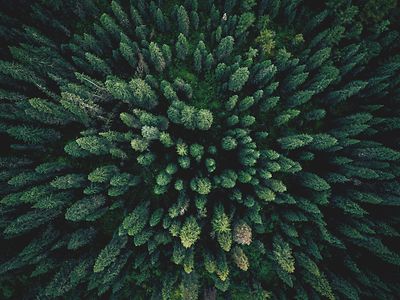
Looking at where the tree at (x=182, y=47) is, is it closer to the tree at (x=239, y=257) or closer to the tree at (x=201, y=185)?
the tree at (x=201, y=185)

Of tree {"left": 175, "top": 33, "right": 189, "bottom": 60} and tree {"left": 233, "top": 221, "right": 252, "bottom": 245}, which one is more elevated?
tree {"left": 175, "top": 33, "right": 189, "bottom": 60}

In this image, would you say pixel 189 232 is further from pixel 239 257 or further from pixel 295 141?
pixel 295 141

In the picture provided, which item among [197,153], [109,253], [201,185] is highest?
[197,153]

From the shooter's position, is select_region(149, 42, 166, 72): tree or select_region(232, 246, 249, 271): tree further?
select_region(149, 42, 166, 72): tree

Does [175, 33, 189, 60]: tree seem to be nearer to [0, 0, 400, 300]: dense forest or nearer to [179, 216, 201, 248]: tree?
[0, 0, 400, 300]: dense forest

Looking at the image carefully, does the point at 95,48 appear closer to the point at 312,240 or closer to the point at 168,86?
the point at 168,86

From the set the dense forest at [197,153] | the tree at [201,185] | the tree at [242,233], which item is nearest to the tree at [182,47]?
the dense forest at [197,153]

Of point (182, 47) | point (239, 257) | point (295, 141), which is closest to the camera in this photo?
point (239, 257)

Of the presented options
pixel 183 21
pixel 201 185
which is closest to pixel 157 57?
pixel 183 21

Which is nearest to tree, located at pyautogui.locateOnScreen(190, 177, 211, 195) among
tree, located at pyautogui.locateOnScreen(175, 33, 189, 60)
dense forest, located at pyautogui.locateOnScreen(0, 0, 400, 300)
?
dense forest, located at pyautogui.locateOnScreen(0, 0, 400, 300)

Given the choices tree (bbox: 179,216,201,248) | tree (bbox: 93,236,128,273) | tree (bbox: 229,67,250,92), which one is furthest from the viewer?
tree (bbox: 229,67,250,92)
